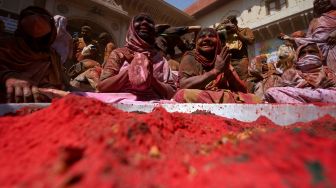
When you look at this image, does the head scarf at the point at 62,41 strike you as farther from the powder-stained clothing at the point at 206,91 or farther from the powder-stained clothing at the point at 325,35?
the powder-stained clothing at the point at 325,35

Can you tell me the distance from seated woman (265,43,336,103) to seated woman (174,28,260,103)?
287 millimetres

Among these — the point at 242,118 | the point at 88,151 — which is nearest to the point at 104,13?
the point at 242,118

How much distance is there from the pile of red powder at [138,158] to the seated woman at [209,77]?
1.29 m

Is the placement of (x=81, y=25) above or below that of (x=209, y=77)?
above

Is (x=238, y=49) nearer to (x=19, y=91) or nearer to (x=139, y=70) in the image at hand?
(x=139, y=70)

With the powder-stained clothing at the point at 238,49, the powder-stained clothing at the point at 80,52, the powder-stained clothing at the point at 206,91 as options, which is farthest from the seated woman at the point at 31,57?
the powder-stained clothing at the point at 238,49

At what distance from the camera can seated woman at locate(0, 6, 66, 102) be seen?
1.81m

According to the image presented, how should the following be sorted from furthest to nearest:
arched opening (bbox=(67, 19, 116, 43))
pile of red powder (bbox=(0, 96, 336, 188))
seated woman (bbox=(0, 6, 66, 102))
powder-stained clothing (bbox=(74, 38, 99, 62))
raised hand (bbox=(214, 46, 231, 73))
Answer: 1. arched opening (bbox=(67, 19, 116, 43))
2. powder-stained clothing (bbox=(74, 38, 99, 62))
3. raised hand (bbox=(214, 46, 231, 73))
4. seated woman (bbox=(0, 6, 66, 102))
5. pile of red powder (bbox=(0, 96, 336, 188))

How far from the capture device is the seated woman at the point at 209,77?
6.73ft

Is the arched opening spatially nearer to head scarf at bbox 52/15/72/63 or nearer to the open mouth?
head scarf at bbox 52/15/72/63

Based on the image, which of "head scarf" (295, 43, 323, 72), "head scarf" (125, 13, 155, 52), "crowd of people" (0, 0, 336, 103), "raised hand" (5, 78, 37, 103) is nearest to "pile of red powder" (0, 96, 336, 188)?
"raised hand" (5, 78, 37, 103)

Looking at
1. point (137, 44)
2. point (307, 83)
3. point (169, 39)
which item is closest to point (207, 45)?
point (137, 44)

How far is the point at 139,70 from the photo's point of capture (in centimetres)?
205

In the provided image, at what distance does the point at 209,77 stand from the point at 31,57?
63.9 inches
